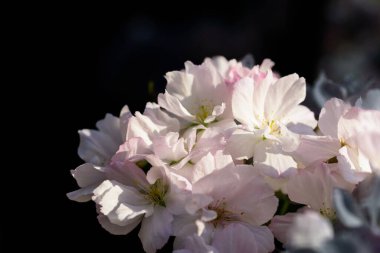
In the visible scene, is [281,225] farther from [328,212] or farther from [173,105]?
[173,105]

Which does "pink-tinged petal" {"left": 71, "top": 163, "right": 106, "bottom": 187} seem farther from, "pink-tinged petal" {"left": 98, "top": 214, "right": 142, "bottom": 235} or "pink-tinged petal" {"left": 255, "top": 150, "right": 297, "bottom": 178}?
"pink-tinged petal" {"left": 255, "top": 150, "right": 297, "bottom": 178}

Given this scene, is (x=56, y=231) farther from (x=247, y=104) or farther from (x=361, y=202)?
(x=361, y=202)

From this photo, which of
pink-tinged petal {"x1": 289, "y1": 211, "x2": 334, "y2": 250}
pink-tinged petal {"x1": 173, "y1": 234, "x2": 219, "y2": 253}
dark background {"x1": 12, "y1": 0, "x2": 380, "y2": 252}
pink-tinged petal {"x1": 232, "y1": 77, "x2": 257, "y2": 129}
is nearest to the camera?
pink-tinged petal {"x1": 289, "y1": 211, "x2": 334, "y2": 250}

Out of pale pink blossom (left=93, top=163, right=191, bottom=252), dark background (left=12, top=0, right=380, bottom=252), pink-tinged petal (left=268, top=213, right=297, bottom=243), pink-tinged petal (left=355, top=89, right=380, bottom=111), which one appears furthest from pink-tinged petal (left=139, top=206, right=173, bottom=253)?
dark background (left=12, top=0, right=380, bottom=252)

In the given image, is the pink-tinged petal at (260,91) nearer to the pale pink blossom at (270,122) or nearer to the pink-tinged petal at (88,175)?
the pale pink blossom at (270,122)

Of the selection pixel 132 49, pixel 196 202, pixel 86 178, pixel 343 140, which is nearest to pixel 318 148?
pixel 343 140

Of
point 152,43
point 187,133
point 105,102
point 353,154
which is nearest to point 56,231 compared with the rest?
point 105,102

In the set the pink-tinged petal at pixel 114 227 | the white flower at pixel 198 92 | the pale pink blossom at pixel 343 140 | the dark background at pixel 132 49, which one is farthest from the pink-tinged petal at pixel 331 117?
the dark background at pixel 132 49
